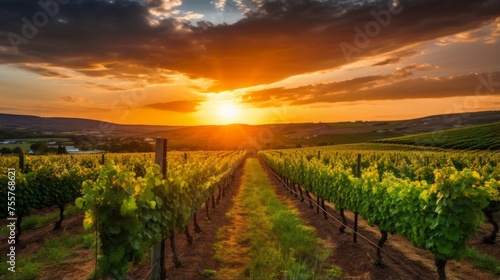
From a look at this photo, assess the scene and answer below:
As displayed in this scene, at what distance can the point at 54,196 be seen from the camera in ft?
50.2

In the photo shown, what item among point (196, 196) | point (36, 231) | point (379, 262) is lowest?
point (36, 231)

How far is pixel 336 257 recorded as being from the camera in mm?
10953

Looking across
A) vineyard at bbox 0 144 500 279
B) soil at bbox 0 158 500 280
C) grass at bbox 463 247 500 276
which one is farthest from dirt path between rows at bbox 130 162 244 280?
grass at bbox 463 247 500 276

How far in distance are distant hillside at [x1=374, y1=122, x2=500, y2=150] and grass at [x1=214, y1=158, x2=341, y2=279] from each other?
60461 millimetres

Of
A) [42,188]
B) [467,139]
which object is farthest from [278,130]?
[42,188]

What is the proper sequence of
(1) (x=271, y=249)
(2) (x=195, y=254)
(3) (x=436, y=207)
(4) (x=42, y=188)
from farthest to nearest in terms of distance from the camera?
(4) (x=42, y=188), (2) (x=195, y=254), (1) (x=271, y=249), (3) (x=436, y=207)

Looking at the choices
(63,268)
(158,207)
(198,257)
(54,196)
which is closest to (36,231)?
(54,196)

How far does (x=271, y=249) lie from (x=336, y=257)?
2.09 metres

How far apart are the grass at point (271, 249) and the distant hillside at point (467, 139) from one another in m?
60.5

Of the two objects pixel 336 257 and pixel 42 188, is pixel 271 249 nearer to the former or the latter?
pixel 336 257

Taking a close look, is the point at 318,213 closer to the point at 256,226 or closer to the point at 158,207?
the point at 256,226

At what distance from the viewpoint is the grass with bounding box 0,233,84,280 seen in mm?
9469

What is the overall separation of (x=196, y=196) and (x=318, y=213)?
786 cm

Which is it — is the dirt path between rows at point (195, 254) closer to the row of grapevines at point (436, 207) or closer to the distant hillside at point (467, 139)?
the row of grapevines at point (436, 207)
